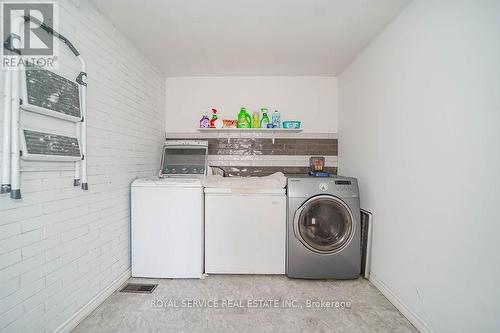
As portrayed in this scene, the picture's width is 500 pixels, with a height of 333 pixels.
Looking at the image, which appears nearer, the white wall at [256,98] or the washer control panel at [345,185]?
the washer control panel at [345,185]

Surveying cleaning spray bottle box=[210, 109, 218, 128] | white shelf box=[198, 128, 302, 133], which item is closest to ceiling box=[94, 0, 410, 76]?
cleaning spray bottle box=[210, 109, 218, 128]

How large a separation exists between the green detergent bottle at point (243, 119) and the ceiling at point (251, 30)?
1.83 feet

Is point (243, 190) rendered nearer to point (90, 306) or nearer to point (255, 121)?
point (255, 121)

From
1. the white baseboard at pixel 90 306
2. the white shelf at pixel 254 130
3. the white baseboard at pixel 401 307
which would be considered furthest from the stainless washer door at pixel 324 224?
the white baseboard at pixel 90 306

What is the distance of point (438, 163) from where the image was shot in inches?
58.1

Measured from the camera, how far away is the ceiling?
1.78 meters

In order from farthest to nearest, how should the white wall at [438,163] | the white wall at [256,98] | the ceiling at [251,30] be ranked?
1. the white wall at [256,98]
2. the ceiling at [251,30]
3. the white wall at [438,163]

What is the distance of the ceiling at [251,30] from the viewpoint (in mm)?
1782

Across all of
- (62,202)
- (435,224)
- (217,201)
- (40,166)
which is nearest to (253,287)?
(217,201)

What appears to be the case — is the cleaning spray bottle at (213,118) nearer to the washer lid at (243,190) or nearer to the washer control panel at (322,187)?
the washer lid at (243,190)

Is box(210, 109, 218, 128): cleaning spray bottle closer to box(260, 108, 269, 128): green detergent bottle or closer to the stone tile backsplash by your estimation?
the stone tile backsplash

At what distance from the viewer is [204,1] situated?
1722 millimetres

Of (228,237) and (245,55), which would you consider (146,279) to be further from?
(245,55)

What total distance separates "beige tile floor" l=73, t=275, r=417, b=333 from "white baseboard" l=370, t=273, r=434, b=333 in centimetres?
4
